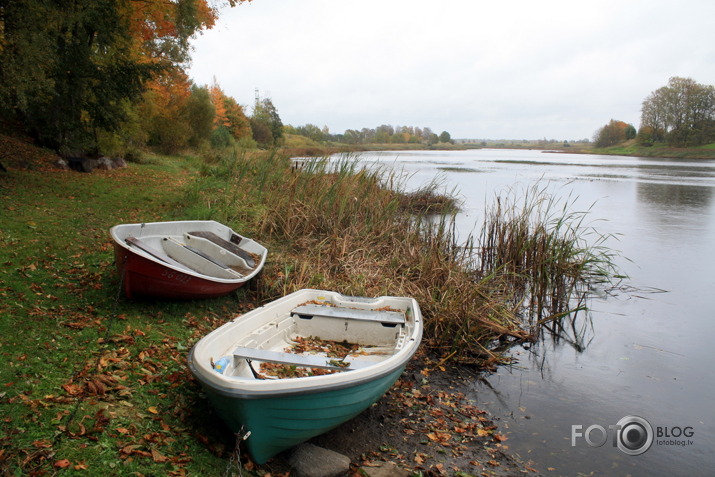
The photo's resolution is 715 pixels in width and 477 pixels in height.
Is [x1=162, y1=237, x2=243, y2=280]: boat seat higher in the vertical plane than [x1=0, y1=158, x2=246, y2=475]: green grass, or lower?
→ higher

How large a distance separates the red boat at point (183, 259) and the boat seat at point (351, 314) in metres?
1.24

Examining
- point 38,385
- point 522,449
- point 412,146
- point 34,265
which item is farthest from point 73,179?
point 412,146

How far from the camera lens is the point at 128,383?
4031 millimetres

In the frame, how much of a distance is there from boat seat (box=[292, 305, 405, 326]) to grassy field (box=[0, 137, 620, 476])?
1.16 metres

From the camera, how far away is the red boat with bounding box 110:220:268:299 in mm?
5301

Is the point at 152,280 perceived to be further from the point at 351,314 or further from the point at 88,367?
the point at 351,314

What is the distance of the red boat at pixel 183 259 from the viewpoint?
530 centimetres

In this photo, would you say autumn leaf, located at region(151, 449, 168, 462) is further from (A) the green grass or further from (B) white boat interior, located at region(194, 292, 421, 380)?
(B) white boat interior, located at region(194, 292, 421, 380)

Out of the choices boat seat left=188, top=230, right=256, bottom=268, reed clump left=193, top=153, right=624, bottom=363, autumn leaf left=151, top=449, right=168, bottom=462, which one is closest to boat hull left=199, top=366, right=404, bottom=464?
autumn leaf left=151, top=449, right=168, bottom=462

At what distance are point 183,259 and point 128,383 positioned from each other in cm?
279

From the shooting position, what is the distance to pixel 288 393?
10.9ft

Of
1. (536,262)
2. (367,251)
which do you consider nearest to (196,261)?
(367,251)

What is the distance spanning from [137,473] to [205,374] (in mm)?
700

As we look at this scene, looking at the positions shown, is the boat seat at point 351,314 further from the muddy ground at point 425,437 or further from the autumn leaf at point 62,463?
the autumn leaf at point 62,463
